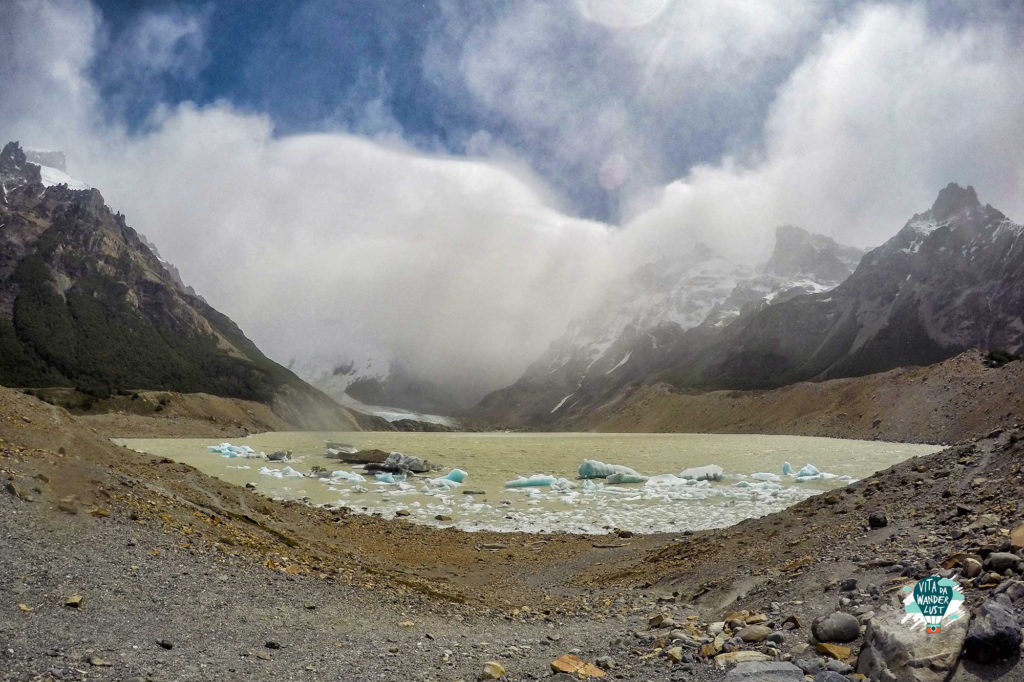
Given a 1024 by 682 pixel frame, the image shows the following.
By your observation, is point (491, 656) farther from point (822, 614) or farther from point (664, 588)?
point (664, 588)

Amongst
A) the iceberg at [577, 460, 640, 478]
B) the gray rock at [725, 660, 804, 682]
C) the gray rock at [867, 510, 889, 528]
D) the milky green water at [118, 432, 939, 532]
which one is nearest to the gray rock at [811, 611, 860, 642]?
the gray rock at [725, 660, 804, 682]

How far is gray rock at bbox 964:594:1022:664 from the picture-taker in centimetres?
525

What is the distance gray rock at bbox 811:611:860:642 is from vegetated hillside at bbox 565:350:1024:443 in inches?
1483

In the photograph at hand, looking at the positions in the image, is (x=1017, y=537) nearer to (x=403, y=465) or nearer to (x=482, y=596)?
(x=482, y=596)

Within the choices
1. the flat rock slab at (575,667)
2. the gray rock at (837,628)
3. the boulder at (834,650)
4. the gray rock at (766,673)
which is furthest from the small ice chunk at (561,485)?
the gray rock at (766,673)

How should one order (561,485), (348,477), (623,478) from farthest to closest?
(348,477)
(623,478)
(561,485)

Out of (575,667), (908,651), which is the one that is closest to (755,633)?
(908,651)

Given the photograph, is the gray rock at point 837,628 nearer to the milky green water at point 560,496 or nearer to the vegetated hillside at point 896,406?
the milky green water at point 560,496

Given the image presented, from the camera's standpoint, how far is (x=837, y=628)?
22.5 feet

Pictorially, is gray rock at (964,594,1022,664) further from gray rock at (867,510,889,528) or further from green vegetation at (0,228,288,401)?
green vegetation at (0,228,288,401)

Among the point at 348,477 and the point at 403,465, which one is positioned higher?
the point at 403,465

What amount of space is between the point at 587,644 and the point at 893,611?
4.13m

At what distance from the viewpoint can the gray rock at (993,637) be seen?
5250 mm

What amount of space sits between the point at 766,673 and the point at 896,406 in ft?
350
